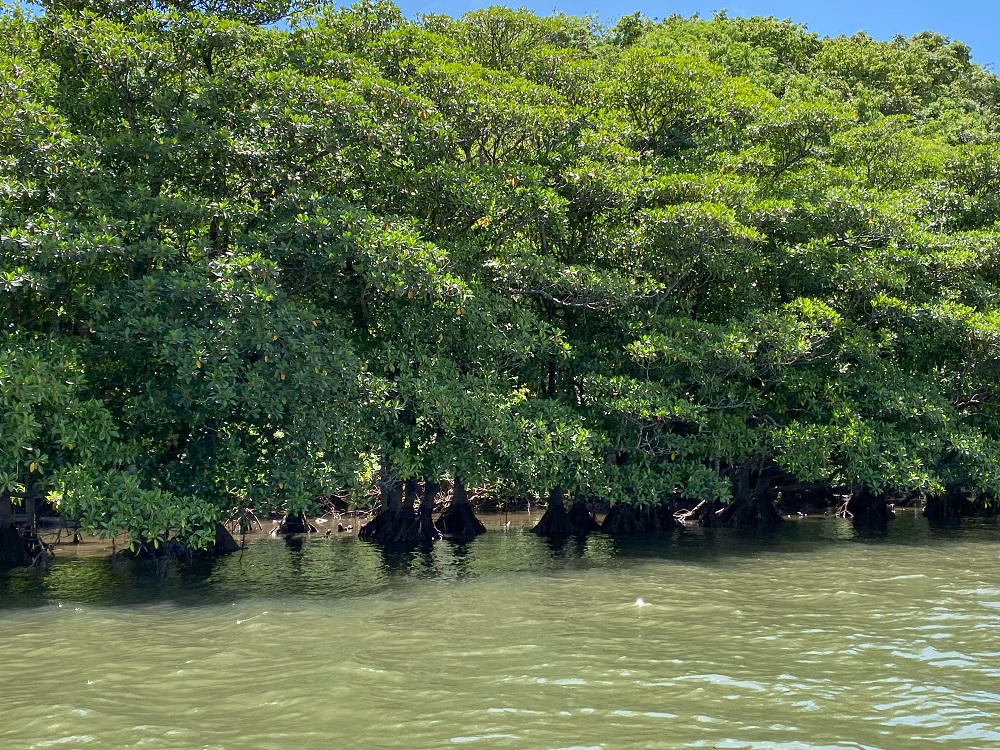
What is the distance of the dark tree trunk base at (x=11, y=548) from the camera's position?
19.3 meters

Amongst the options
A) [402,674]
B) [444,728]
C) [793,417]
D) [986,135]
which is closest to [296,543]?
[793,417]

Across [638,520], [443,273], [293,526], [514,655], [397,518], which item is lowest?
[514,655]

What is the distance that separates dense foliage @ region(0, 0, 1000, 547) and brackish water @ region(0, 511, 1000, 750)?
1.94 meters

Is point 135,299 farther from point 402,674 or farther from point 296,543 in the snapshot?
point 296,543

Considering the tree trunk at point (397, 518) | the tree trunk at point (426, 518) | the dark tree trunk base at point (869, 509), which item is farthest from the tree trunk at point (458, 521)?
the dark tree trunk base at point (869, 509)

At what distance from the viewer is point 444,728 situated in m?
8.05

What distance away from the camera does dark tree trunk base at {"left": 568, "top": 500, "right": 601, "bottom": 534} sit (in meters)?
24.8

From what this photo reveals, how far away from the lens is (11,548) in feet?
63.7

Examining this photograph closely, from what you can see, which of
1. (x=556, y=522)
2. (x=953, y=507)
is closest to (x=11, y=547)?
(x=556, y=522)

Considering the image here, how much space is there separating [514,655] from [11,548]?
13621 millimetres

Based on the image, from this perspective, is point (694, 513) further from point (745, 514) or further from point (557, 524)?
point (557, 524)

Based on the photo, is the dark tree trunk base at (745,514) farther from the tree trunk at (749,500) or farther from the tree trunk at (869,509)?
the tree trunk at (869,509)

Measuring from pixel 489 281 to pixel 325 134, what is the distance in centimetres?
481

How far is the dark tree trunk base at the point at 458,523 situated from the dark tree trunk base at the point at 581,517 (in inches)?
101
